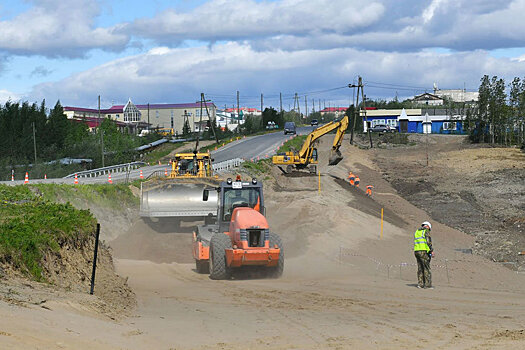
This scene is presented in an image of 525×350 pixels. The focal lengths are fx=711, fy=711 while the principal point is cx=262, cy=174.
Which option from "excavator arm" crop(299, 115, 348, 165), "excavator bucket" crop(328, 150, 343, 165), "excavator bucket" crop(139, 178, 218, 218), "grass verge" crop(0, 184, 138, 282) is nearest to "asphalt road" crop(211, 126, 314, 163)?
"excavator arm" crop(299, 115, 348, 165)

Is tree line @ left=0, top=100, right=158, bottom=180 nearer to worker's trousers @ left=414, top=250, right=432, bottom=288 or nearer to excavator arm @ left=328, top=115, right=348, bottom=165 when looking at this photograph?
excavator arm @ left=328, top=115, right=348, bottom=165

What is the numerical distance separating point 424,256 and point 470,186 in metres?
38.9

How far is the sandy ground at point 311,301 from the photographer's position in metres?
10.1

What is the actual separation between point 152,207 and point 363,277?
11.7 metres

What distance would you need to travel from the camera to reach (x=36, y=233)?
14.4 meters

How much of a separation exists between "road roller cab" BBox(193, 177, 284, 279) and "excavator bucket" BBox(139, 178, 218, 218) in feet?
27.2

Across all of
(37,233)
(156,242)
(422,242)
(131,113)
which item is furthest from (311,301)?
(131,113)

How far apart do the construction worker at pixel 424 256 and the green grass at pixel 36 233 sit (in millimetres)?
8338

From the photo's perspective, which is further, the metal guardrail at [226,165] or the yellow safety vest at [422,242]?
the metal guardrail at [226,165]

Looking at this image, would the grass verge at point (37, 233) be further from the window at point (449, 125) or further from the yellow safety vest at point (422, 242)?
the window at point (449, 125)

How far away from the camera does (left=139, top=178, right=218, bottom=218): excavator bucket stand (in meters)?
28.8

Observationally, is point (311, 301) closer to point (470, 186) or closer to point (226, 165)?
point (226, 165)

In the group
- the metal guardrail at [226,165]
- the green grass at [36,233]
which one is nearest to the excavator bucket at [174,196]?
the green grass at [36,233]

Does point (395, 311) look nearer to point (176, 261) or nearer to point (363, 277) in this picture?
point (363, 277)
